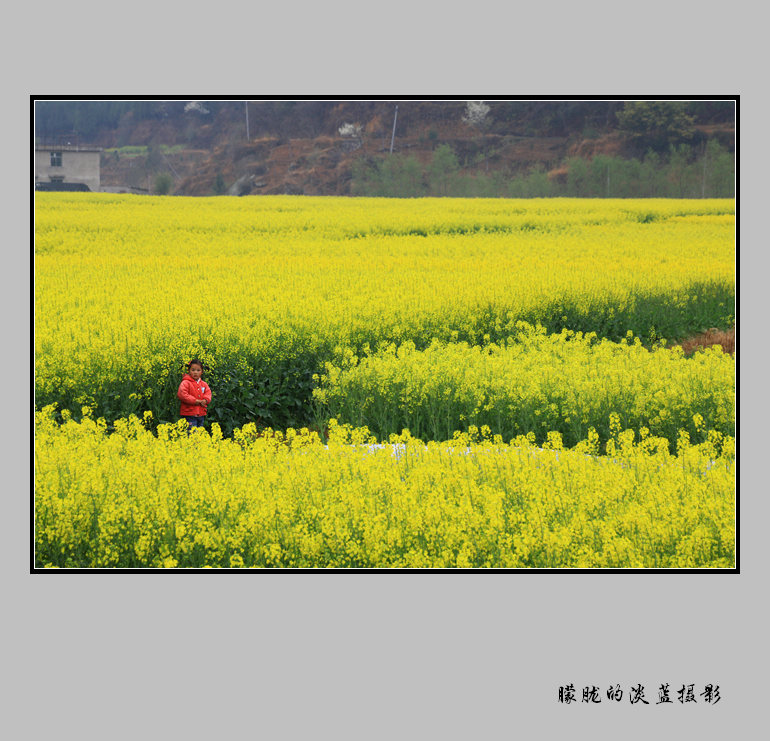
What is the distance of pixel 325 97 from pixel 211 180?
330 cm

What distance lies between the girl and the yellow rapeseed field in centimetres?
33

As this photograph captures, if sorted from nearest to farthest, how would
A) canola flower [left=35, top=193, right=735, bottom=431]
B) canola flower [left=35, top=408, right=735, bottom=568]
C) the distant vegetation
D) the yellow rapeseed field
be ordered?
canola flower [left=35, top=408, right=735, bottom=568] → the yellow rapeseed field → canola flower [left=35, top=193, right=735, bottom=431] → the distant vegetation

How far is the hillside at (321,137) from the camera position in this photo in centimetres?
607

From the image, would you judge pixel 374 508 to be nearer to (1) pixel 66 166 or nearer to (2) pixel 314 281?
(1) pixel 66 166

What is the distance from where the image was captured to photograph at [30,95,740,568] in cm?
478

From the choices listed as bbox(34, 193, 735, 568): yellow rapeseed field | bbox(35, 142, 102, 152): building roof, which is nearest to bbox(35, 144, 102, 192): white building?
bbox(35, 142, 102, 152): building roof

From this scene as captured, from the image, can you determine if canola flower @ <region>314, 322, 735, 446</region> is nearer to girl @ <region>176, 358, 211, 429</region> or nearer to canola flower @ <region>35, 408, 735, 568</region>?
girl @ <region>176, 358, 211, 429</region>

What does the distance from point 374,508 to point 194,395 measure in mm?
2372

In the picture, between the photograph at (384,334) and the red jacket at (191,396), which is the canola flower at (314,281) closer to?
the photograph at (384,334)

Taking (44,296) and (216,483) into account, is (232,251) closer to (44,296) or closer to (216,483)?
(44,296)

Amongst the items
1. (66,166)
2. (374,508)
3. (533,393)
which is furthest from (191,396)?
(533,393)

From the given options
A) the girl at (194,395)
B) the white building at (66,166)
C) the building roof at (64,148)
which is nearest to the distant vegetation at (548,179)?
the white building at (66,166)

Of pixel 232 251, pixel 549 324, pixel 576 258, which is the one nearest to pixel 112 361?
pixel 232 251

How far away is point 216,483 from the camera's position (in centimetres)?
493
